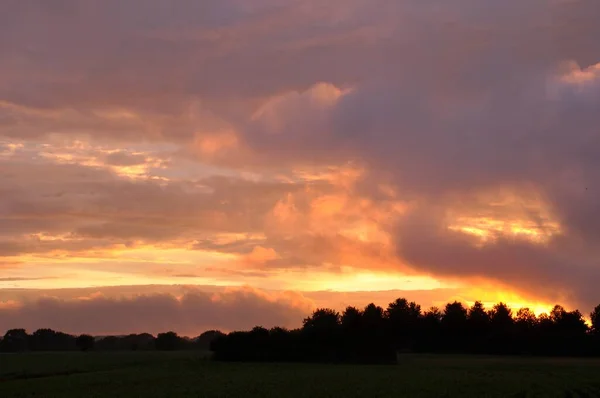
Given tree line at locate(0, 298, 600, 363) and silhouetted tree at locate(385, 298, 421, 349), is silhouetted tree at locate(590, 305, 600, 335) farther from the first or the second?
silhouetted tree at locate(385, 298, 421, 349)

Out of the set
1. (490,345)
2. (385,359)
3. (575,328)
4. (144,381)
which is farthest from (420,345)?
(144,381)

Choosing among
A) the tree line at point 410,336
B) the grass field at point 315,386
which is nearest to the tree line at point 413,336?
the tree line at point 410,336

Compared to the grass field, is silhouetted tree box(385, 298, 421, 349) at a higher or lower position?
higher

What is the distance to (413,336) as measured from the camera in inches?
6590

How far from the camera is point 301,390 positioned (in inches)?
2057

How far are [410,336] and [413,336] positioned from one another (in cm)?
88

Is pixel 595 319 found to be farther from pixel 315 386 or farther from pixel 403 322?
pixel 315 386

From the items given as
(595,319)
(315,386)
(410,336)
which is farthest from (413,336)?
(315,386)

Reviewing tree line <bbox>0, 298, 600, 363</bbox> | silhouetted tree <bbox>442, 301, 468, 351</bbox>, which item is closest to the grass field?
tree line <bbox>0, 298, 600, 363</bbox>

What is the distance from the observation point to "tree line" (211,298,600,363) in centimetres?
10988

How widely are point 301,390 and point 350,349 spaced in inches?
2299

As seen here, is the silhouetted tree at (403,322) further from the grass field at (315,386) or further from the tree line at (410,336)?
the grass field at (315,386)

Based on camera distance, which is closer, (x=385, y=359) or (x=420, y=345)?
(x=385, y=359)

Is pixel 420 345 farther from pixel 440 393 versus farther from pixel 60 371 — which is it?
pixel 440 393
